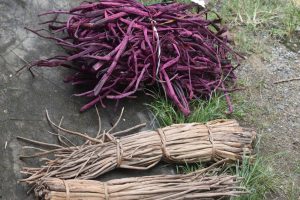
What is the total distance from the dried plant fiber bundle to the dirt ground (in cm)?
42

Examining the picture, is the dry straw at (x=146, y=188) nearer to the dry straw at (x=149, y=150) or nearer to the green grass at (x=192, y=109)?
Result: the dry straw at (x=149, y=150)

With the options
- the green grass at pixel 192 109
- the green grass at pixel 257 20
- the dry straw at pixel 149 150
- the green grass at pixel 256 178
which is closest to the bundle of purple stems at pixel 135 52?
the green grass at pixel 192 109

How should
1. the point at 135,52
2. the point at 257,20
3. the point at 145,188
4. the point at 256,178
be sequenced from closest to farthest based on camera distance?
the point at 145,188
the point at 256,178
the point at 135,52
the point at 257,20

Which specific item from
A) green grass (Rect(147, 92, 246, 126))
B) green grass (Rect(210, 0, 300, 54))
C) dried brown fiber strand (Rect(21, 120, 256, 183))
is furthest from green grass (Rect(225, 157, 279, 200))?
green grass (Rect(210, 0, 300, 54))

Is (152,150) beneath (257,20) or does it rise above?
beneath

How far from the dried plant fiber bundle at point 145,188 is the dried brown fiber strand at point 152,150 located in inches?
4.2

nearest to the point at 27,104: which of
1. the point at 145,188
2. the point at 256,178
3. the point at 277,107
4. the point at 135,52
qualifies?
the point at 135,52

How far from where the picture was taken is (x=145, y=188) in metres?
2.56

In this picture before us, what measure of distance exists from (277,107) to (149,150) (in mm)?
1134

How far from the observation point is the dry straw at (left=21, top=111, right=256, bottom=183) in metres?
2.58

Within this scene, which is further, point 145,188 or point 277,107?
point 277,107

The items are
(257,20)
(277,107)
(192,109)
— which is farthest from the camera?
(257,20)

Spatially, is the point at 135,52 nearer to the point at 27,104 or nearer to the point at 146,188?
the point at 27,104

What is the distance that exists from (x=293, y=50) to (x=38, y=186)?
7.89 ft
